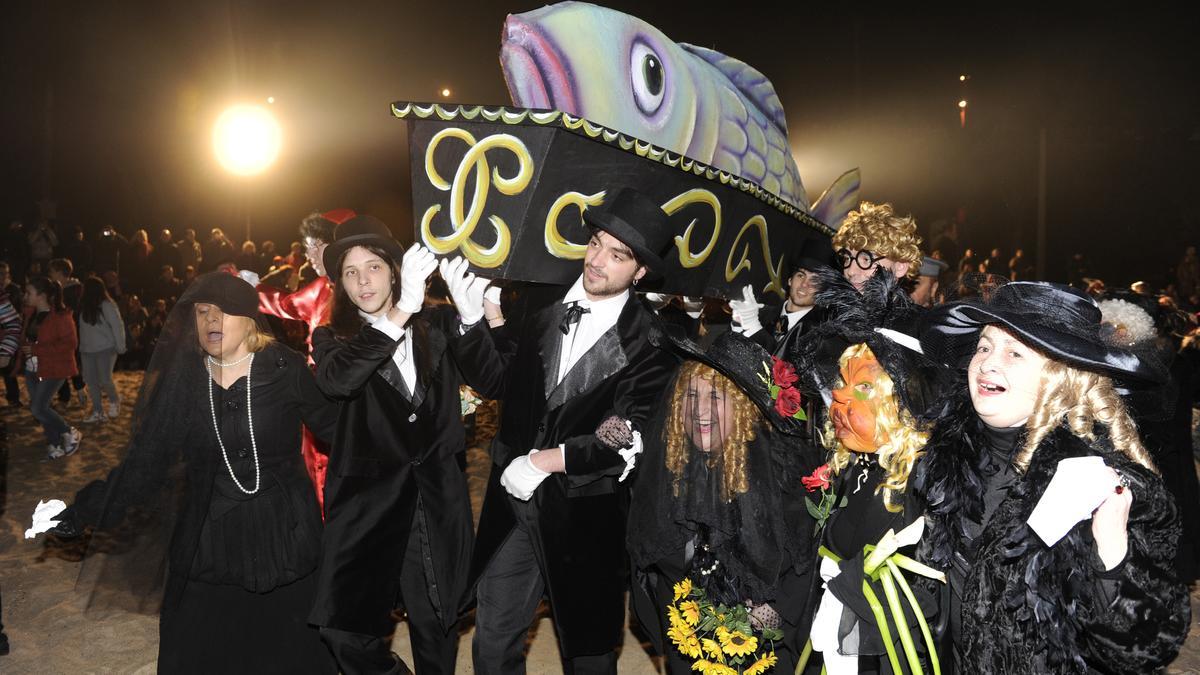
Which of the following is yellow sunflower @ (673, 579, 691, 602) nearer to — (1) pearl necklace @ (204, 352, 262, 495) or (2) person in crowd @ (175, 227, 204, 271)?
(1) pearl necklace @ (204, 352, 262, 495)

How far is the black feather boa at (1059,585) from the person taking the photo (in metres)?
1.97

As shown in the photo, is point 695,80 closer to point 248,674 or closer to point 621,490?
point 621,490

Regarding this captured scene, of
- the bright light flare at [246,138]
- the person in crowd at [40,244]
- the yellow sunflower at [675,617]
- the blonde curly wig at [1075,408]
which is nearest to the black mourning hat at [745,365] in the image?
the yellow sunflower at [675,617]

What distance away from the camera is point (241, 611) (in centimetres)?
349

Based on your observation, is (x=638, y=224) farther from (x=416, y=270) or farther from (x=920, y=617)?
(x=920, y=617)

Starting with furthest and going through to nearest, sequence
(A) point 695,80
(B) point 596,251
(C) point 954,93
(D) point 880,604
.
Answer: (C) point 954,93
(A) point 695,80
(B) point 596,251
(D) point 880,604

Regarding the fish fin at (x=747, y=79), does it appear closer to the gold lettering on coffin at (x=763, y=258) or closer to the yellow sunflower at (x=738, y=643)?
the gold lettering on coffin at (x=763, y=258)

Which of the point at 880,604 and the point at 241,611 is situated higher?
the point at 880,604

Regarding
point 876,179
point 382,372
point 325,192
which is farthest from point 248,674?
point 876,179

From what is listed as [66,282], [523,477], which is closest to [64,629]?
[523,477]

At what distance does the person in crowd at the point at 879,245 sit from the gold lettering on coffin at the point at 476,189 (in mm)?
1796

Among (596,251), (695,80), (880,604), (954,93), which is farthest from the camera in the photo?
(954,93)

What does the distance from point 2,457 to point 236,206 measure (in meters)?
17.0

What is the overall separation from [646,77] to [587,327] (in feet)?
3.87
